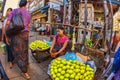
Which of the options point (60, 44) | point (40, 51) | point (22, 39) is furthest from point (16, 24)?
point (40, 51)

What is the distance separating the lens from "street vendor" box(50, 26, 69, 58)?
4.41 meters

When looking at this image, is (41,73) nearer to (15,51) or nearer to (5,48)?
(15,51)

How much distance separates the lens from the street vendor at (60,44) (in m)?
4.41

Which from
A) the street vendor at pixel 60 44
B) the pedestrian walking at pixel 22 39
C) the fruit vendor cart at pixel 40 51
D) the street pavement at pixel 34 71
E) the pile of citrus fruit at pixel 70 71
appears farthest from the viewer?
the fruit vendor cart at pixel 40 51

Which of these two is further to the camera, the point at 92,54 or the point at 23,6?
the point at 92,54

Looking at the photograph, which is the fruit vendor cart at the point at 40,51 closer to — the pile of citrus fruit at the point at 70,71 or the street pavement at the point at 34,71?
the street pavement at the point at 34,71

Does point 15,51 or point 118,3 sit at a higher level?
point 118,3

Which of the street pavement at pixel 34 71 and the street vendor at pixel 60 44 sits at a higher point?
the street vendor at pixel 60 44

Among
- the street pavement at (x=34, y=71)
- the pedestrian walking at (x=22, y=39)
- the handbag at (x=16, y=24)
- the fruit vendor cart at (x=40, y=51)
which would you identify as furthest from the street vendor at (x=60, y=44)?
the handbag at (x=16, y=24)

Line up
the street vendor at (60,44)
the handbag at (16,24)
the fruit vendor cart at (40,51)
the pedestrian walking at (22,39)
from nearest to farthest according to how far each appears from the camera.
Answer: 1. the handbag at (16,24)
2. the pedestrian walking at (22,39)
3. the street vendor at (60,44)
4. the fruit vendor cart at (40,51)

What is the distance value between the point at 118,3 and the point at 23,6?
756cm

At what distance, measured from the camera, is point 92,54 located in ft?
16.4

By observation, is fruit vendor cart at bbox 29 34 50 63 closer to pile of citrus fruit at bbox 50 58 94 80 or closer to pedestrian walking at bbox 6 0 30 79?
pedestrian walking at bbox 6 0 30 79

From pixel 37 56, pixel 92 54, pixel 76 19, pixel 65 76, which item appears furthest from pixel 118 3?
pixel 65 76
